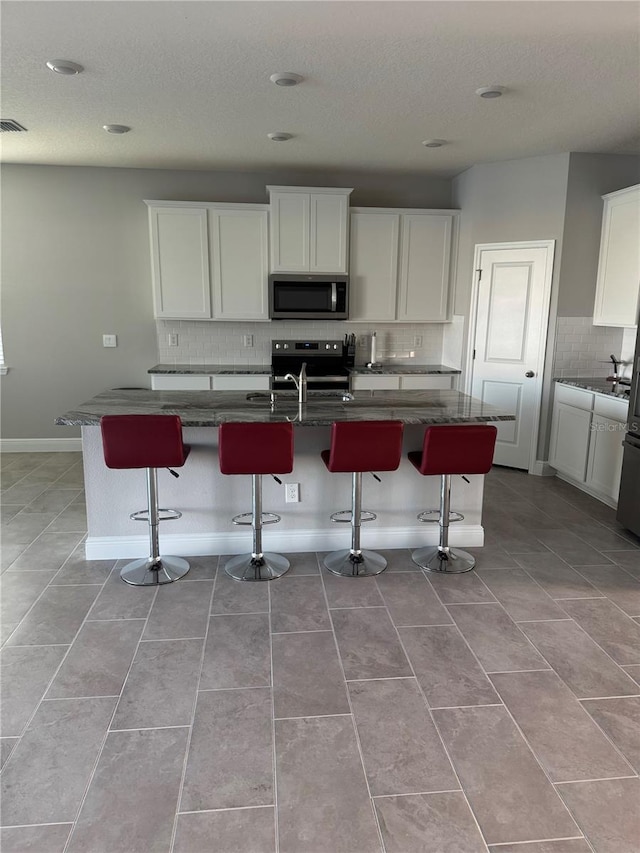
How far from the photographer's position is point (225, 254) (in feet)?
18.0

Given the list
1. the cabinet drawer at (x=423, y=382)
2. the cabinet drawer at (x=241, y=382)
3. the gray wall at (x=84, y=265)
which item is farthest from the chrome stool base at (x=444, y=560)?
the gray wall at (x=84, y=265)

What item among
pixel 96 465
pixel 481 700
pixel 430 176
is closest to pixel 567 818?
pixel 481 700

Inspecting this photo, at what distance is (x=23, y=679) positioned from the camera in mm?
2414

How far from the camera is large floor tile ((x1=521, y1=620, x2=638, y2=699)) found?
2393 millimetres

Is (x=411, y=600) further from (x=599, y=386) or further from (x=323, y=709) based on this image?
(x=599, y=386)

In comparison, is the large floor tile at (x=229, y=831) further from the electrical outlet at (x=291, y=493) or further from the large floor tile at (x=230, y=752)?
the electrical outlet at (x=291, y=493)

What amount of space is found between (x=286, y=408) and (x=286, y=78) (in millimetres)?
1839

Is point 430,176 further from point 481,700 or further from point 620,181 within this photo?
point 481,700

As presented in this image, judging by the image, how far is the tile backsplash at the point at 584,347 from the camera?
5070 millimetres

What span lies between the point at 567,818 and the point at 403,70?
11.2ft

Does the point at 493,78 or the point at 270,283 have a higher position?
the point at 493,78

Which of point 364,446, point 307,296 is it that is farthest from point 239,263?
point 364,446

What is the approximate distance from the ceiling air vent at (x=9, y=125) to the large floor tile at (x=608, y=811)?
5.02 m

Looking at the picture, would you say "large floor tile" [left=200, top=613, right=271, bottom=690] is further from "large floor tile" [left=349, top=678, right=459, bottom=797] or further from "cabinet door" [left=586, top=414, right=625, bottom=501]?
"cabinet door" [left=586, top=414, right=625, bottom=501]
